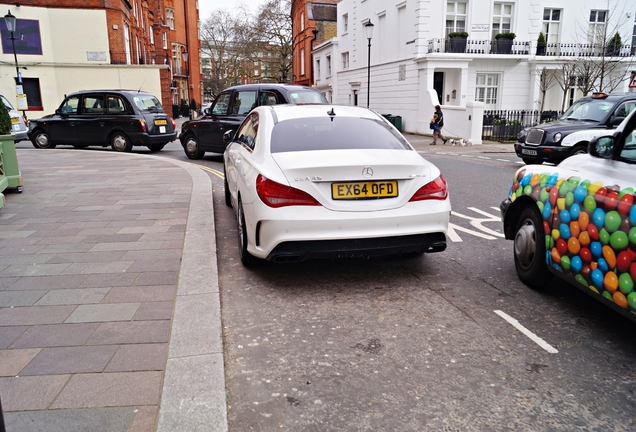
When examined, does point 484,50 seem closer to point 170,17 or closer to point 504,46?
point 504,46

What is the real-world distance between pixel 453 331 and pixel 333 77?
1676 inches

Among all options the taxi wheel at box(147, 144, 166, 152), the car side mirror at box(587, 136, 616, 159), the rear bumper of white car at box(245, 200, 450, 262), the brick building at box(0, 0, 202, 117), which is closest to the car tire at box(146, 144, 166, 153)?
the taxi wheel at box(147, 144, 166, 152)

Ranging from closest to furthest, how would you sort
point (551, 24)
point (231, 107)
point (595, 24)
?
point (231, 107)
point (551, 24)
point (595, 24)

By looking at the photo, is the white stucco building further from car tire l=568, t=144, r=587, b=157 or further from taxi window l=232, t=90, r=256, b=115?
taxi window l=232, t=90, r=256, b=115

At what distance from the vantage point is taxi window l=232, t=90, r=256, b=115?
12953 millimetres

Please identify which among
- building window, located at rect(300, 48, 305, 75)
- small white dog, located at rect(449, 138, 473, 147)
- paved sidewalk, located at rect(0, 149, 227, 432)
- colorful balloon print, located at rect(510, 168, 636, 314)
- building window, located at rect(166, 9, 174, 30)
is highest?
building window, located at rect(166, 9, 174, 30)

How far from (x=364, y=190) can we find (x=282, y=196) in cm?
70

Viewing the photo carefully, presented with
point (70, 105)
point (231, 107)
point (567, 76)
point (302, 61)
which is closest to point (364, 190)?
point (231, 107)

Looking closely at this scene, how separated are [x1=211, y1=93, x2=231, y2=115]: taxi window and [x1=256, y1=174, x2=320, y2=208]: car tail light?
953cm

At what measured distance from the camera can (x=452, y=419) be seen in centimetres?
273

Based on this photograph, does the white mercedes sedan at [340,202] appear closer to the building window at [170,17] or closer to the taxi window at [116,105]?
the taxi window at [116,105]

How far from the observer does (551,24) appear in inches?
1242

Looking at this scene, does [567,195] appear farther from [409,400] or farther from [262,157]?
[262,157]

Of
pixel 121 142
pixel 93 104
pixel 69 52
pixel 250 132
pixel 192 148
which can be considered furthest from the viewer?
pixel 69 52
